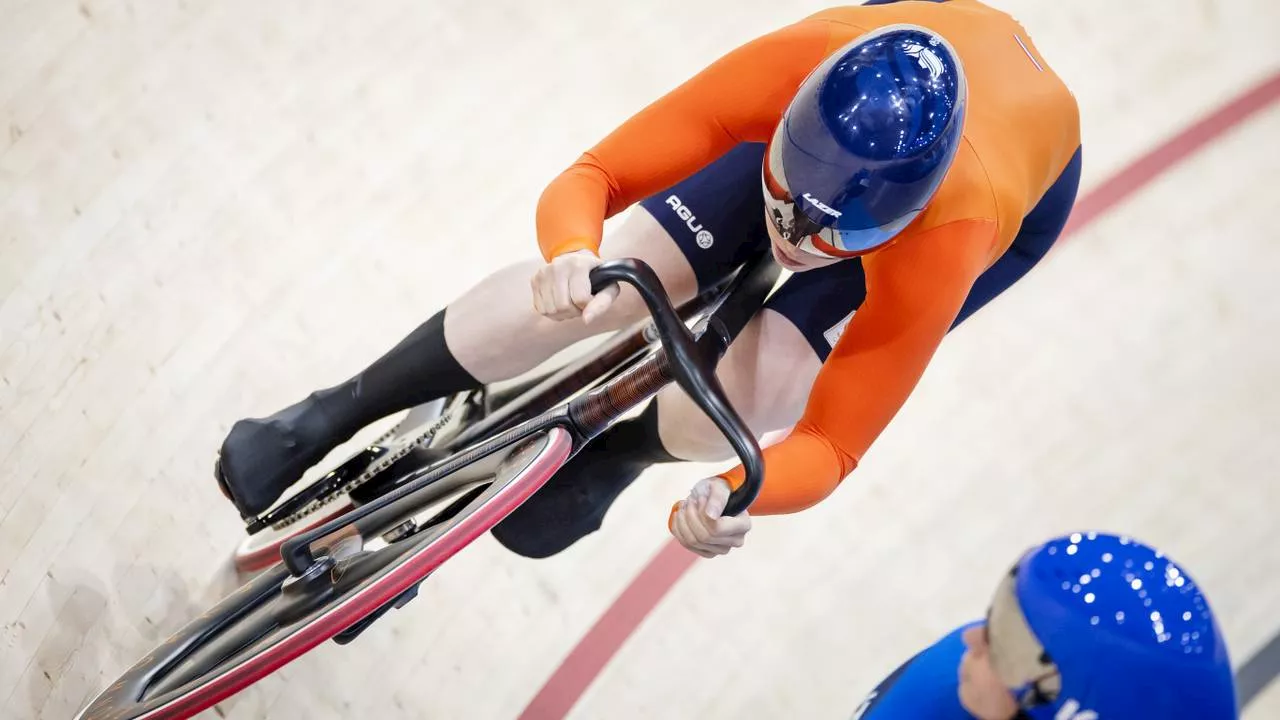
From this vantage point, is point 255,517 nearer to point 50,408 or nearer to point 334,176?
point 50,408

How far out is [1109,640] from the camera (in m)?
1.06

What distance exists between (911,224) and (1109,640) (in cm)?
64

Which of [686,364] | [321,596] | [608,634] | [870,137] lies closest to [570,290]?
[686,364]

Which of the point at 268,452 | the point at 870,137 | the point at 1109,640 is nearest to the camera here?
the point at 1109,640

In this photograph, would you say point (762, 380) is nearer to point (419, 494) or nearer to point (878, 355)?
point (878, 355)

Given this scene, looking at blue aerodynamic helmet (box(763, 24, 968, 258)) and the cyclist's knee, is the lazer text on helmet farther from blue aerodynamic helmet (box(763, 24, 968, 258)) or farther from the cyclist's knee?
the cyclist's knee

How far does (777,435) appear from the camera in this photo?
273 centimetres

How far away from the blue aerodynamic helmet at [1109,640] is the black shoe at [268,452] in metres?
1.30

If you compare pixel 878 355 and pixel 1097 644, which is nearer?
pixel 1097 644

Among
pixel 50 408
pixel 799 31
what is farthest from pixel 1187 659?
pixel 50 408

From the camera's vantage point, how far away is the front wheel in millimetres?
1389

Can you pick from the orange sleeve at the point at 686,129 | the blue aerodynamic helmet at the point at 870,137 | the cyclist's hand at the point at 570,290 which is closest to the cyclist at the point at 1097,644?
the blue aerodynamic helmet at the point at 870,137

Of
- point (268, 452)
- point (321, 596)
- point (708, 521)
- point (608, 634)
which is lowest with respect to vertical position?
point (608, 634)

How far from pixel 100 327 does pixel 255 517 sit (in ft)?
2.36
